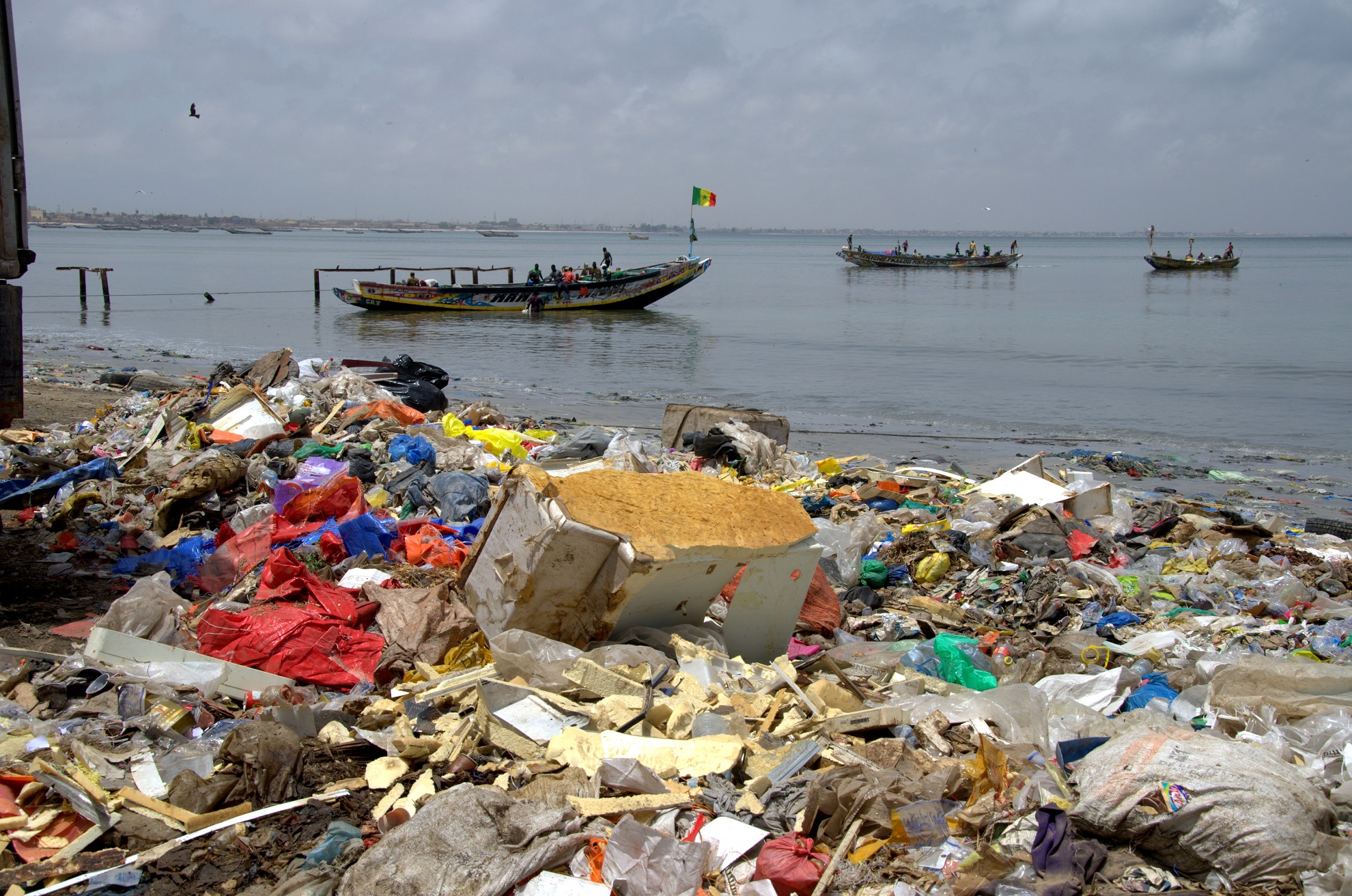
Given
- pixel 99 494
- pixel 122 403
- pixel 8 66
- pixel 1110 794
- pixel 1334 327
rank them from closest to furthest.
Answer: pixel 1110 794 < pixel 8 66 < pixel 99 494 < pixel 122 403 < pixel 1334 327

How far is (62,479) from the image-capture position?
24.0 feet

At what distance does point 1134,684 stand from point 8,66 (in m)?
6.23

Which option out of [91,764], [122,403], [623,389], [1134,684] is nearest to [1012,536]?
[1134,684]

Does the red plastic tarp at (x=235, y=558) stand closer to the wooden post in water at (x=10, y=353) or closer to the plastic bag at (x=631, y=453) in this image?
the wooden post in water at (x=10, y=353)

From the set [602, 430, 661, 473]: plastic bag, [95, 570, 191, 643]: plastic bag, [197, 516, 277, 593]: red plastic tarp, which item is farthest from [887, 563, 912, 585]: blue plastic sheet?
[95, 570, 191, 643]: plastic bag

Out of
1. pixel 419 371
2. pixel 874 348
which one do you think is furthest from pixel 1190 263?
pixel 419 371

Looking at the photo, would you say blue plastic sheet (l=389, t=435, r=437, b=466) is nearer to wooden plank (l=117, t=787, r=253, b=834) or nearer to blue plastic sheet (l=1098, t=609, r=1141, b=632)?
wooden plank (l=117, t=787, r=253, b=834)

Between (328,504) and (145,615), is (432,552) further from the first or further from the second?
(145,615)

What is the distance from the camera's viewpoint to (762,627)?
4.52m

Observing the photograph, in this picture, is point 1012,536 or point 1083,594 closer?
point 1083,594

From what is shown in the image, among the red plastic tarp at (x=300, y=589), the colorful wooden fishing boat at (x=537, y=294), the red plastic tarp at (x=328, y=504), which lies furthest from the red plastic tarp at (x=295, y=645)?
the colorful wooden fishing boat at (x=537, y=294)

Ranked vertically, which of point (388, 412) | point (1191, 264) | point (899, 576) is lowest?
point (899, 576)

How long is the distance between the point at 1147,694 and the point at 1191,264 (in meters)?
70.1

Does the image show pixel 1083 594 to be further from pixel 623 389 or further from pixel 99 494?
pixel 623 389
